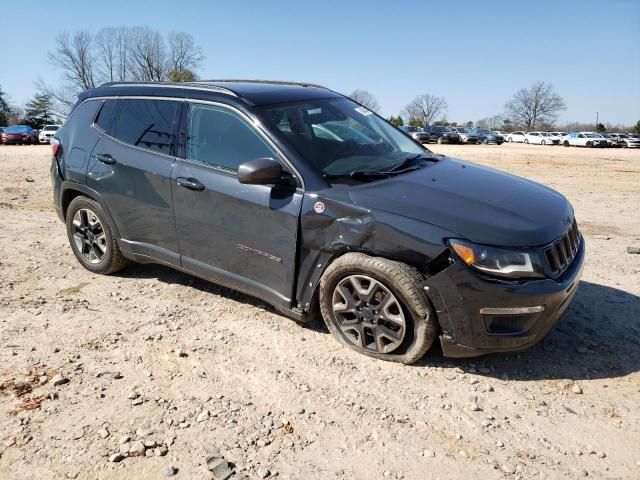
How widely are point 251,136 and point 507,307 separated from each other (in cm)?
215

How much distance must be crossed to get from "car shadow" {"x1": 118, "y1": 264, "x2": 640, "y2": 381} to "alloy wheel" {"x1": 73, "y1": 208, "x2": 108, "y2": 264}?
128cm

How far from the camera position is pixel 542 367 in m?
3.43

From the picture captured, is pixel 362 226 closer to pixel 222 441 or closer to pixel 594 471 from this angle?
pixel 222 441

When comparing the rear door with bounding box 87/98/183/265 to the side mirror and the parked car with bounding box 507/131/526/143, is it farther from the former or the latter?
the parked car with bounding box 507/131/526/143

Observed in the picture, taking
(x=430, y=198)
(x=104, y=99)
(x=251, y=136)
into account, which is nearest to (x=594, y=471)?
(x=430, y=198)

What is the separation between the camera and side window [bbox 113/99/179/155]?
4.21 m

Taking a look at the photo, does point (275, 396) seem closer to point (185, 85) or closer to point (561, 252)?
point (561, 252)

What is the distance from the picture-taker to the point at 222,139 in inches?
154

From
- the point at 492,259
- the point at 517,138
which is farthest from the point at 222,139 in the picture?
the point at 517,138

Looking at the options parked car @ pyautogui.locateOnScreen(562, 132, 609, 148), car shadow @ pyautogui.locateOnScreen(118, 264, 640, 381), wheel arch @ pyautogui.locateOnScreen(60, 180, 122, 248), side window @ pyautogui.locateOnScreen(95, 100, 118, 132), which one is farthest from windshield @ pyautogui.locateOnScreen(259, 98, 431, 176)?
parked car @ pyautogui.locateOnScreen(562, 132, 609, 148)

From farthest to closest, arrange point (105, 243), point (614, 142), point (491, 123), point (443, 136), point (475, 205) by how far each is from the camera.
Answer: point (491, 123), point (443, 136), point (614, 142), point (105, 243), point (475, 205)

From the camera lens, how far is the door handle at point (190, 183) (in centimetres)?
390

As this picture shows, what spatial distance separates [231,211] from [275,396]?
4.61 feet

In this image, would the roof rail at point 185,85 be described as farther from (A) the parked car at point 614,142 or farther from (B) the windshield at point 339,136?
(A) the parked car at point 614,142
